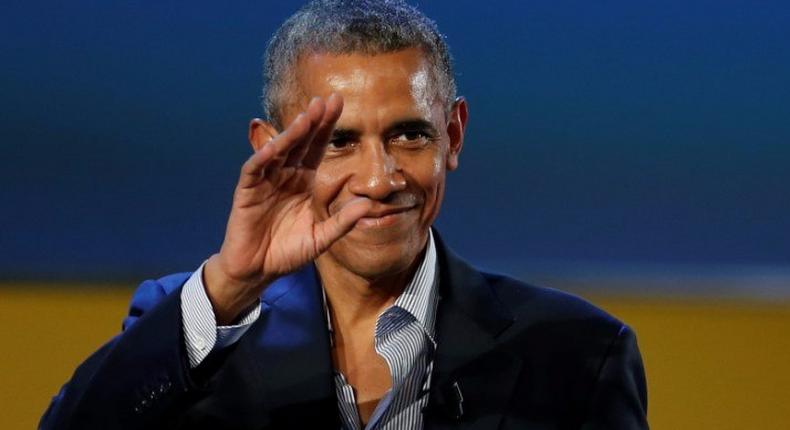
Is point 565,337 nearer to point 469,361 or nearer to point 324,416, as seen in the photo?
point 469,361

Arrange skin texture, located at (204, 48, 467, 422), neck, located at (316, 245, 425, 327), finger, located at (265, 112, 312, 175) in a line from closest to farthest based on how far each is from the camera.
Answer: finger, located at (265, 112, 312, 175), skin texture, located at (204, 48, 467, 422), neck, located at (316, 245, 425, 327)

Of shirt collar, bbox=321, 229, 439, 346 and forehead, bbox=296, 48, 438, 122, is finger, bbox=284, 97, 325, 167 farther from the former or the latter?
shirt collar, bbox=321, 229, 439, 346

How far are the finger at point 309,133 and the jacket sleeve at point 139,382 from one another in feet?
0.72

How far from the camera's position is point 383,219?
56.6 inches

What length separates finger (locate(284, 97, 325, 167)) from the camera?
1.13 meters

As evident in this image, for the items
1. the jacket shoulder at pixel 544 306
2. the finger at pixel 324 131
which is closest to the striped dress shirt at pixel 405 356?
the jacket shoulder at pixel 544 306

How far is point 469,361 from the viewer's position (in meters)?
1.48

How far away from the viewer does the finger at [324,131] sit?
1140mm

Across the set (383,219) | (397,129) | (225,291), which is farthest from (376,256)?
(225,291)

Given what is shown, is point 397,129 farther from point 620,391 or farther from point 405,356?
point 620,391

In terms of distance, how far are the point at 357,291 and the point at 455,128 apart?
257mm

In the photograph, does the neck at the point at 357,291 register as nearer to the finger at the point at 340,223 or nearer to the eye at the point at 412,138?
the eye at the point at 412,138

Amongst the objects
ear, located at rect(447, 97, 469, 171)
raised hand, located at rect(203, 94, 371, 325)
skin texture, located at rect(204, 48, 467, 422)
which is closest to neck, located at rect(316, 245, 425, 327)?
skin texture, located at rect(204, 48, 467, 422)

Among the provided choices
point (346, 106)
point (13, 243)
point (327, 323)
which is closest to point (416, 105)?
point (346, 106)
